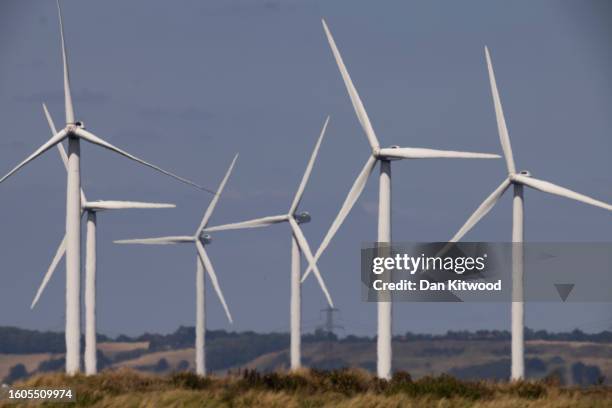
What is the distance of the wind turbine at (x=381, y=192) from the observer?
4178 inches

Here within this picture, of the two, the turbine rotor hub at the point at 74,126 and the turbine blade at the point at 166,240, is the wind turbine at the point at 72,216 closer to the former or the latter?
the turbine rotor hub at the point at 74,126

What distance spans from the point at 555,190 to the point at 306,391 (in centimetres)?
2191

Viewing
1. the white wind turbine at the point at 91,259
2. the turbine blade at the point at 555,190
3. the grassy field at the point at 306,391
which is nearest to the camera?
the grassy field at the point at 306,391

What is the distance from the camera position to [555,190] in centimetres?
10819

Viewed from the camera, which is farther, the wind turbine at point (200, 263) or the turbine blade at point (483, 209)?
the wind turbine at point (200, 263)

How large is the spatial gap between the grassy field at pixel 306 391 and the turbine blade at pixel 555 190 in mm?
10786

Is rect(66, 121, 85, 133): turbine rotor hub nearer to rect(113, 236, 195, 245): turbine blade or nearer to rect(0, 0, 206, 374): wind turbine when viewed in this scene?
rect(0, 0, 206, 374): wind turbine

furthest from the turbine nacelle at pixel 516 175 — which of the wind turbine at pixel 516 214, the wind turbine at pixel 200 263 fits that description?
the wind turbine at pixel 200 263

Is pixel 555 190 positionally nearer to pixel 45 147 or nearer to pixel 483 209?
pixel 483 209

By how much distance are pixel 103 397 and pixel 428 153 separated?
27.4 m

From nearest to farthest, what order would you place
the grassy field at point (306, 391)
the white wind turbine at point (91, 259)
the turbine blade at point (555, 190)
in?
the grassy field at point (306, 391)
the turbine blade at point (555, 190)
the white wind turbine at point (91, 259)

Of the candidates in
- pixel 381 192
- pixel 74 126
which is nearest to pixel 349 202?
pixel 381 192

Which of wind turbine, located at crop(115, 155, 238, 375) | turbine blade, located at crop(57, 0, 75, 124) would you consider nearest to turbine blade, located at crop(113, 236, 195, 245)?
wind turbine, located at crop(115, 155, 238, 375)

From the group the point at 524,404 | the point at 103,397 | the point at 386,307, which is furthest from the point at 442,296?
the point at 103,397
